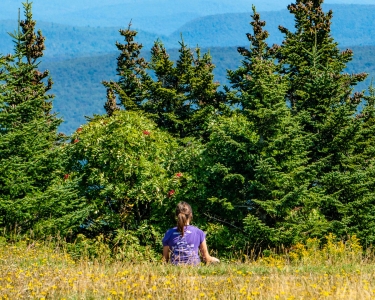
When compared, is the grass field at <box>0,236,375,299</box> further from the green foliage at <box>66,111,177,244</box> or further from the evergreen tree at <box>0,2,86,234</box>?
the green foliage at <box>66,111,177,244</box>

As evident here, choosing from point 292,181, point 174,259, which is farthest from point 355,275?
point 292,181

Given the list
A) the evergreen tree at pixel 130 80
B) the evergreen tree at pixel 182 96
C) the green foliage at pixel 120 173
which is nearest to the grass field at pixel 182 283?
the green foliage at pixel 120 173

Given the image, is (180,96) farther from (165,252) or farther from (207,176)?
(165,252)

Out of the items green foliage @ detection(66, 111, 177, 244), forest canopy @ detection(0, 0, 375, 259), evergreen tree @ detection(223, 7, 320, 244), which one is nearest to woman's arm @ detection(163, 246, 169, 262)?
forest canopy @ detection(0, 0, 375, 259)

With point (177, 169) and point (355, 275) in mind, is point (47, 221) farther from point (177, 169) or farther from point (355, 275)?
point (355, 275)

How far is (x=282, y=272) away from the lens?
8.06m

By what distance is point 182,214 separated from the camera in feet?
28.0

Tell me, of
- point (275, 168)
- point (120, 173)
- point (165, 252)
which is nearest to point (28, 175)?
point (120, 173)

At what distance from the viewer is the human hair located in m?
8.50

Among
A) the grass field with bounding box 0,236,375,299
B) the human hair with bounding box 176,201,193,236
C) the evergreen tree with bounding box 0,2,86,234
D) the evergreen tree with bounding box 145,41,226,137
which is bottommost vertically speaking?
the grass field with bounding box 0,236,375,299

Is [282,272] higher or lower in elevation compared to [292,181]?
lower

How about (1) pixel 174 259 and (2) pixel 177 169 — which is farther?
(2) pixel 177 169

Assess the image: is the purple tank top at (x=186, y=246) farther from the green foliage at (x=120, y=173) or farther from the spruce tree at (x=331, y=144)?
the green foliage at (x=120, y=173)

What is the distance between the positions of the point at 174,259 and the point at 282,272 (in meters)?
1.51
